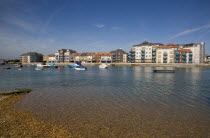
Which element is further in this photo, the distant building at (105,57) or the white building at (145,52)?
the distant building at (105,57)

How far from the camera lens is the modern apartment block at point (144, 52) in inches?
5763

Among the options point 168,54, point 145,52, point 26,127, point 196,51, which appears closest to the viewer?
point 26,127

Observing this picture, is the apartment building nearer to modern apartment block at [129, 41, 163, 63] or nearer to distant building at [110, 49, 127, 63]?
modern apartment block at [129, 41, 163, 63]

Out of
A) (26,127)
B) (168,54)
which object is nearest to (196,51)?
(168,54)

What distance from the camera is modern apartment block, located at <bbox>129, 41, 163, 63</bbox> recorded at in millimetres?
146375

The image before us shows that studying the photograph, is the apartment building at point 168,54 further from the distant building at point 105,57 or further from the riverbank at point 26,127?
the riverbank at point 26,127

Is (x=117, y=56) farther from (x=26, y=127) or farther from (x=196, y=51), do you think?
(x=26, y=127)

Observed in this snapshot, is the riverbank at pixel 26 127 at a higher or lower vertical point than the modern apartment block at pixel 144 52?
lower

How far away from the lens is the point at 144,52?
150000mm

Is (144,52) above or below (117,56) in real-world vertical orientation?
above

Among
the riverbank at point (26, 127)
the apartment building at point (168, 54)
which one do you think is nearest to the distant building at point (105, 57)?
the apartment building at point (168, 54)

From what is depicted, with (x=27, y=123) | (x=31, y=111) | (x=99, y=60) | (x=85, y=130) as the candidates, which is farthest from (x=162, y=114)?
(x=99, y=60)

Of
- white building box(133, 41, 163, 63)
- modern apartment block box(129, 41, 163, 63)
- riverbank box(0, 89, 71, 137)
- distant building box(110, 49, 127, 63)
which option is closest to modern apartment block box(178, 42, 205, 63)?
modern apartment block box(129, 41, 163, 63)

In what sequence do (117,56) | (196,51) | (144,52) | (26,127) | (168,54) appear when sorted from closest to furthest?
(26,127)
(168,54)
(144,52)
(196,51)
(117,56)
